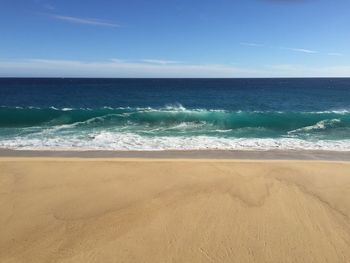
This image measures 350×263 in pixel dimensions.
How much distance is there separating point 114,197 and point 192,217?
2.08 m

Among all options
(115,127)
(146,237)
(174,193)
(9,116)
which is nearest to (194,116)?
(115,127)

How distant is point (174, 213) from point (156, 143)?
8072mm

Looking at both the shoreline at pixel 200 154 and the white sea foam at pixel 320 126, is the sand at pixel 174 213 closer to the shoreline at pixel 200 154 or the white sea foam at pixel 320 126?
the shoreline at pixel 200 154

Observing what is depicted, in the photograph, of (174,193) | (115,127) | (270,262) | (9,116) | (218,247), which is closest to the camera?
(270,262)

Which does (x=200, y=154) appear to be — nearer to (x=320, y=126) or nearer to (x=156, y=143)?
(x=156, y=143)

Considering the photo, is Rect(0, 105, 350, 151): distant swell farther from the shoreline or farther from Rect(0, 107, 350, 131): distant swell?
the shoreline

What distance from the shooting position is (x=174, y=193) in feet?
23.1

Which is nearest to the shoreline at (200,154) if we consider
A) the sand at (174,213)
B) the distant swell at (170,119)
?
the sand at (174,213)

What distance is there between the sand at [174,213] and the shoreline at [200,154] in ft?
7.34

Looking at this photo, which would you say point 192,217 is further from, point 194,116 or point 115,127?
point 194,116

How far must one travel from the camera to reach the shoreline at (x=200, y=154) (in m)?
11.4

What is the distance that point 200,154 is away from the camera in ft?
39.3

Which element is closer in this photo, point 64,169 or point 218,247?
point 218,247

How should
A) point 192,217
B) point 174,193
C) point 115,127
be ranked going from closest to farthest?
1. point 192,217
2. point 174,193
3. point 115,127
